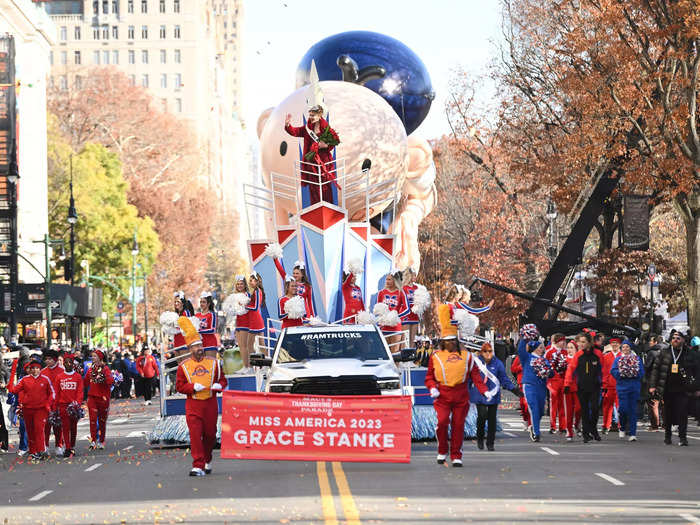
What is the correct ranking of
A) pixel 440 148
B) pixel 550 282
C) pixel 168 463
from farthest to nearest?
pixel 440 148 < pixel 550 282 < pixel 168 463

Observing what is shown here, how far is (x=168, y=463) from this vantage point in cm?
1895

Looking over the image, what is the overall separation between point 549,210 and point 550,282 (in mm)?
8980

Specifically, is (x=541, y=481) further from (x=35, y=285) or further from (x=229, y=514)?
(x=35, y=285)

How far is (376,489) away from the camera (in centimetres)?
1467

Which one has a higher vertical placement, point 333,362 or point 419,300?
point 419,300

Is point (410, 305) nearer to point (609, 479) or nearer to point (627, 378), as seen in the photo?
point (627, 378)

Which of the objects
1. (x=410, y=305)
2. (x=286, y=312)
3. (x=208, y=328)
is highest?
(x=410, y=305)

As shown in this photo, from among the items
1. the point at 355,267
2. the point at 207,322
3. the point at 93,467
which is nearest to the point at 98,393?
the point at 207,322

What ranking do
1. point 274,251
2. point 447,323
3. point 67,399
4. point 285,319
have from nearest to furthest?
point 447,323 → point 67,399 → point 285,319 → point 274,251

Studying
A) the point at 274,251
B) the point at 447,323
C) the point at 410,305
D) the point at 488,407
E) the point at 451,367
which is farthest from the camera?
the point at 274,251

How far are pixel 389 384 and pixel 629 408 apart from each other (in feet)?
19.9

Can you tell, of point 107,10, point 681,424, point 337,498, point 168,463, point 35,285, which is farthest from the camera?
point 107,10

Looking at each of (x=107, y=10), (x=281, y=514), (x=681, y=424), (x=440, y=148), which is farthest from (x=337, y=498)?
(x=107, y=10)

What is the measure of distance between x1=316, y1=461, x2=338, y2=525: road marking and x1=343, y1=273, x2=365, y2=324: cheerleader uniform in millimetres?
7473
